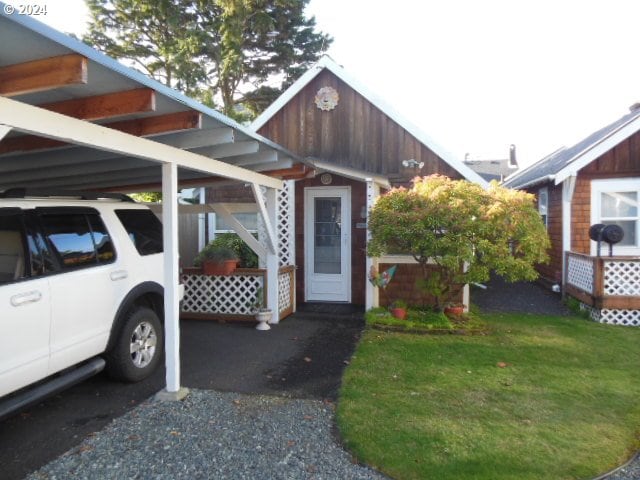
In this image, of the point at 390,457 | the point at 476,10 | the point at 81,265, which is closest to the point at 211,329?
the point at 81,265

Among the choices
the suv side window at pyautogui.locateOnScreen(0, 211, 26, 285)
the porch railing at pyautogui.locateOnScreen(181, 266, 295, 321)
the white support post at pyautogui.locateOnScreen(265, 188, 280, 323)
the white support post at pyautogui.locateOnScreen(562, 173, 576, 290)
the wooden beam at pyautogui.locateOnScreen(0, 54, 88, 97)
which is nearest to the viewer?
the wooden beam at pyautogui.locateOnScreen(0, 54, 88, 97)

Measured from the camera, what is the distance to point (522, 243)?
277 inches

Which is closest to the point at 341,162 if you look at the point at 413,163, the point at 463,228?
the point at 413,163

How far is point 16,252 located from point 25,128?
120cm

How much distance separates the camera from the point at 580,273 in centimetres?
900

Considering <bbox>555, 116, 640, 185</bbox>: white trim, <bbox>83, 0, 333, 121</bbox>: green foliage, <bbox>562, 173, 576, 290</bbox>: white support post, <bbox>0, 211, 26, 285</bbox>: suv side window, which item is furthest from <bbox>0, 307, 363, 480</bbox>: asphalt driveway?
<bbox>83, 0, 333, 121</bbox>: green foliage

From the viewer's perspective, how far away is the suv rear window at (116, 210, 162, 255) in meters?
4.93

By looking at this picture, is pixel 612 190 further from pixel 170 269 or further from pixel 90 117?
pixel 90 117

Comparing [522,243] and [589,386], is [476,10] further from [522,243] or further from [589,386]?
[589,386]

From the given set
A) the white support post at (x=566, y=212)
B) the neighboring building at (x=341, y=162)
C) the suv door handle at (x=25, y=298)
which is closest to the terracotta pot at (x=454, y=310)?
the neighboring building at (x=341, y=162)

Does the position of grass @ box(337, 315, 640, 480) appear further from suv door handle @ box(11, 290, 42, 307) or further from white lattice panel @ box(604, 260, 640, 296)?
suv door handle @ box(11, 290, 42, 307)

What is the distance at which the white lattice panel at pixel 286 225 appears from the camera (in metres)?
9.08

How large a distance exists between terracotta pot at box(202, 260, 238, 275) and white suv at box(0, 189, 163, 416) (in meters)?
2.47

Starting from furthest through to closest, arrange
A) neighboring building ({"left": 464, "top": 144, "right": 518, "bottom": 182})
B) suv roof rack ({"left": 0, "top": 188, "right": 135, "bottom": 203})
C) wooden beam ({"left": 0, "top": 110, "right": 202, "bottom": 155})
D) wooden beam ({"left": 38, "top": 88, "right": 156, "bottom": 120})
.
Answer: neighboring building ({"left": 464, "top": 144, "right": 518, "bottom": 182}) < wooden beam ({"left": 0, "top": 110, "right": 202, "bottom": 155}) < suv roof rack ({"left": 0, "top": 188, "right": 135, "bottom": 203}) < wooden beam ({"left": 38, "top": 88, "right": 156, "bottom": 120})
